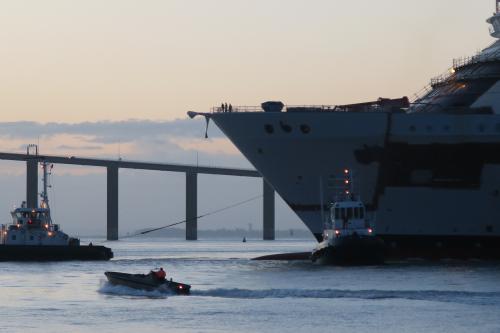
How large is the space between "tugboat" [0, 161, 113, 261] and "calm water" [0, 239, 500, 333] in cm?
1390

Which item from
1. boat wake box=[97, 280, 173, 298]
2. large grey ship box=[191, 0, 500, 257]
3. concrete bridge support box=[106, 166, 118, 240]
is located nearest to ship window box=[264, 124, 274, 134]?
large grey ship box=[191, 0, 500, 257]

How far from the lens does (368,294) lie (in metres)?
53.8

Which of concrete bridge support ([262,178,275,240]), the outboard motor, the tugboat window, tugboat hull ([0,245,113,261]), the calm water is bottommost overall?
the calm water

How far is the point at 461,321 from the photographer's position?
4422 cm

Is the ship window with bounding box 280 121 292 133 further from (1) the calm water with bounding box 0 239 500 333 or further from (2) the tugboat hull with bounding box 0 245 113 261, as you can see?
(2) the tugboat hull with bounding box 0 245 113 261

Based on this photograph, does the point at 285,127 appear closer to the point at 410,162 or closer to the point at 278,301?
the point at 410,162

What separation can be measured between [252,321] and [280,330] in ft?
9.30

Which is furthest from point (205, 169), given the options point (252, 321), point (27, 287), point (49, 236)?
point (252, 321)

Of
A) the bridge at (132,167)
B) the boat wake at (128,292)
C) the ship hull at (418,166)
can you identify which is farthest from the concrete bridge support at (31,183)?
the boat wake at (128,292)

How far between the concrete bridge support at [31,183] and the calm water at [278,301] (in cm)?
9091

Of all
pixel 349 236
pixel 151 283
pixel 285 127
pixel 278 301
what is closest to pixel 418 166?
A: pixel 349 236

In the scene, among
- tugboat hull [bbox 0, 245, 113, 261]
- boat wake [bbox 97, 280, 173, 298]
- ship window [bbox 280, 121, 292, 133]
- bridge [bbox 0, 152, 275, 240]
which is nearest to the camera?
boat wake [bbox 97, 280, 173, 298]

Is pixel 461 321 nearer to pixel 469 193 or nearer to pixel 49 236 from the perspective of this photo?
pixel 469 193

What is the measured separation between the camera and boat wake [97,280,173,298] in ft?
178
